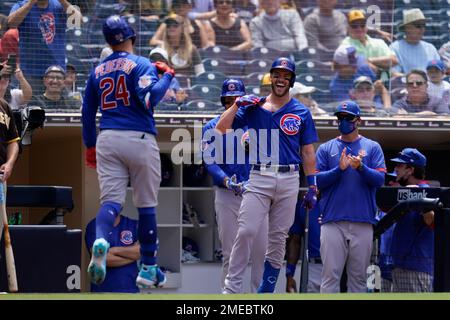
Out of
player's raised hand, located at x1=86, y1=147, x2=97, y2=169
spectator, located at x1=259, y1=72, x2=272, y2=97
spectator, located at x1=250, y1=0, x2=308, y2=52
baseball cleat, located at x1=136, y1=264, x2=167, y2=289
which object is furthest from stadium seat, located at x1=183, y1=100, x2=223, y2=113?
baseball cleat, located at x1=136, y1=264, x2=167, y2=289

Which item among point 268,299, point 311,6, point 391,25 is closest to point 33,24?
point 311,6

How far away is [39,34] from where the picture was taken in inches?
517

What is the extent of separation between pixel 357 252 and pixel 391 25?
18.8ft

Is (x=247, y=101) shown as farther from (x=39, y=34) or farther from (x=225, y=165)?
(x=39, y=34)

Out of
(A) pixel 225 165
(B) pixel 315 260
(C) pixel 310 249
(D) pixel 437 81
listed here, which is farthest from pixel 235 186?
(D) pixel 437 81

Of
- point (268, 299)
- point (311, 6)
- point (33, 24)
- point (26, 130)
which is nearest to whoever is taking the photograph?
point (268, 299)

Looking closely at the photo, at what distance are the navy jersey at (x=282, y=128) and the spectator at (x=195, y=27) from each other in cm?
551

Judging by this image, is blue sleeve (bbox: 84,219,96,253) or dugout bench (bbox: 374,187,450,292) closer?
dugout bench (bbox: 374,187,450,292)

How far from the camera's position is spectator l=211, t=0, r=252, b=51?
45.4 feet

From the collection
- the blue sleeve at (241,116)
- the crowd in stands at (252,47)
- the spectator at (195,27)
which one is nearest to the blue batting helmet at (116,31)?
the blue sleeve at (241,116)

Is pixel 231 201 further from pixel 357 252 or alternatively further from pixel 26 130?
pixel 26 130

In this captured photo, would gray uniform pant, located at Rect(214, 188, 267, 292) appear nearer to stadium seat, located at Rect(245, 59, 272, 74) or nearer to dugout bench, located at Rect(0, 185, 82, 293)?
dugout bench, located at Rect(0, 185, 82, 293)

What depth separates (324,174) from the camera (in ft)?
30.1

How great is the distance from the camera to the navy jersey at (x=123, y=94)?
24.7 ft
